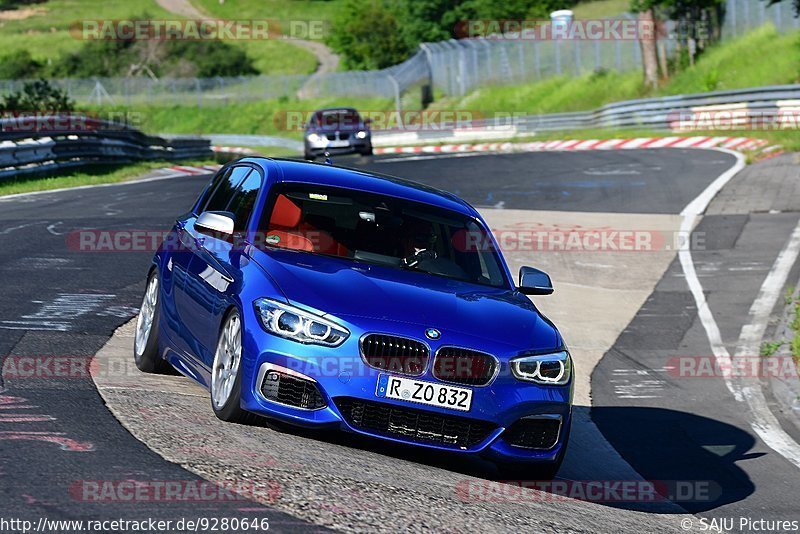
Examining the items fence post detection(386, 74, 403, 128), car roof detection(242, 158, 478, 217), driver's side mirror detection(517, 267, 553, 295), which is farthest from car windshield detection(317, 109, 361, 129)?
driver's side mirror detection(517, 267, 553, 295)

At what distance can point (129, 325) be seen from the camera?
419 inches

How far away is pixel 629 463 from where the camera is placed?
28.5ft

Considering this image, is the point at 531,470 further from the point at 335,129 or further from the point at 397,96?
the point at 397,96

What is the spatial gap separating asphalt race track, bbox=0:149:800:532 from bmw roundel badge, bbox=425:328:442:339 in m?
0.69

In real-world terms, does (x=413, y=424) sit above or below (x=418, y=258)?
below

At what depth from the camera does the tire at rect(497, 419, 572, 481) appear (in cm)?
740

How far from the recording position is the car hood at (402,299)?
277 inches

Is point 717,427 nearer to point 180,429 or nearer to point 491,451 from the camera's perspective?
point 491,451

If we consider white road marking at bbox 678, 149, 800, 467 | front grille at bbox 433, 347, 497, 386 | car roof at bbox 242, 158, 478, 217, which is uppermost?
car roof at bbox 242, 158, 478, 217

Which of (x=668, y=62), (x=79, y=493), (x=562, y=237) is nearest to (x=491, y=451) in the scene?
(x=79, y=493)

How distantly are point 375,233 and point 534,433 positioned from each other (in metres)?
1.74

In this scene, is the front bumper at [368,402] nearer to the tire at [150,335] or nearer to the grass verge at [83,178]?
the tire at [150,335]

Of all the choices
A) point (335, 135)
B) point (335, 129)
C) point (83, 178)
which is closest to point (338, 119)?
point (335, 129)

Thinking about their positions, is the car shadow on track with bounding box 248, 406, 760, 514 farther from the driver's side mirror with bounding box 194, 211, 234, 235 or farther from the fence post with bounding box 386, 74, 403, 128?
the fence post with bounding box 386, 74, 403, 128
